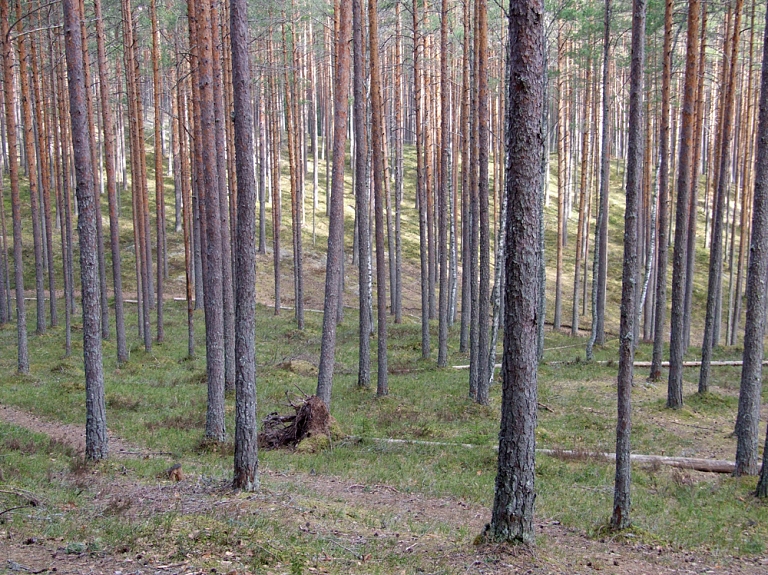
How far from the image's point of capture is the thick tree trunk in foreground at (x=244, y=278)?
27.6 feet

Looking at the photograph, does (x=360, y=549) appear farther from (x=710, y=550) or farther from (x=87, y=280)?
(x=87, y=280)

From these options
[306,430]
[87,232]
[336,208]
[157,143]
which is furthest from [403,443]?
[157,143]

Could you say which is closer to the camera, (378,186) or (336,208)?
(336,208)

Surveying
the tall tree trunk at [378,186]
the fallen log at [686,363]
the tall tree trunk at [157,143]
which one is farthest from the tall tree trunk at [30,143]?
the fallen log at [686,363]

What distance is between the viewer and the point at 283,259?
132 feet

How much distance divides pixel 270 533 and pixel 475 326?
10.7 m

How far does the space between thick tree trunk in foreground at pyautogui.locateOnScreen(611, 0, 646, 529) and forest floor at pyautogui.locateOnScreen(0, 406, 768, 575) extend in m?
1.04

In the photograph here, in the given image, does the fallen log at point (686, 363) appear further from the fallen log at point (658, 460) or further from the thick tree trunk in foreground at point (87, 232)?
the thick tree trunk in foreground at point (87, 232)

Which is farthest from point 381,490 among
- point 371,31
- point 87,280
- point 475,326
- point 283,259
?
point 283,259

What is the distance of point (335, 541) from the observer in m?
7.08

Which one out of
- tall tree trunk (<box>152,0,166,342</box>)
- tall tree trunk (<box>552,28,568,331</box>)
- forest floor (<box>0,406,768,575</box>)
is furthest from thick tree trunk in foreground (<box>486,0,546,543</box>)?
tall tree trunk (<box>552,28,568,331</box>)

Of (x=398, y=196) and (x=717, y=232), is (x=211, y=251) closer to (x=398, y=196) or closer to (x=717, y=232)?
(x=717, y=232)

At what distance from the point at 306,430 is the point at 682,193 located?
35.5ft

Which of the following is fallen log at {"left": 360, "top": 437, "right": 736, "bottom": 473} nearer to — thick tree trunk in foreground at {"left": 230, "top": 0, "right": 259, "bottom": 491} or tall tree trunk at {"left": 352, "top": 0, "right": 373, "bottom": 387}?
tall tree trunk at {"left": 352, "top": 0, "right": 373, "bottom": 387}
